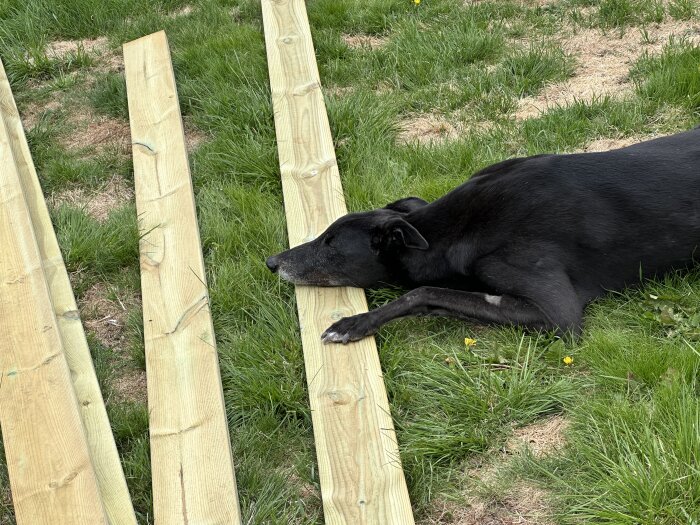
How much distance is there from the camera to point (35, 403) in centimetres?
401

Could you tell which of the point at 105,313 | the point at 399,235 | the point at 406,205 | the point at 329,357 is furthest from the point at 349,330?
the point at 105,313

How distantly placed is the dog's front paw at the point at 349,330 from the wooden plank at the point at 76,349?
116cm

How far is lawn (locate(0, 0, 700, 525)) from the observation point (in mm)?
3725

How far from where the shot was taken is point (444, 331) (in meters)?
Result: 4.68

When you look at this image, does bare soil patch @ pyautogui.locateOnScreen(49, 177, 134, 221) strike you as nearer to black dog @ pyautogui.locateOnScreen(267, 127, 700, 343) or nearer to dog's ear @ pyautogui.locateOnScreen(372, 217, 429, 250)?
dog's ear @ pyautogui.locateOnScreen(372, 217, 429, 250)

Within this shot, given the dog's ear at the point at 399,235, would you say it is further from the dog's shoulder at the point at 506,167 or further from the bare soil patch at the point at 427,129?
the bare soil patch at the point at 427,129

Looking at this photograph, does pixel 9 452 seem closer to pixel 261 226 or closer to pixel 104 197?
pixel 261 226

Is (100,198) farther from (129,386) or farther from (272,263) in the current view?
(129,386)

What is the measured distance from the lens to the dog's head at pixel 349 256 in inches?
196

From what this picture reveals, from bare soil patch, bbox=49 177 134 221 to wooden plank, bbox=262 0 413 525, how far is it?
1.14 metres

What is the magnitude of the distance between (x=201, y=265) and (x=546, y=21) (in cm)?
390

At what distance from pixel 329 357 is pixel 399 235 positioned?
82 cm

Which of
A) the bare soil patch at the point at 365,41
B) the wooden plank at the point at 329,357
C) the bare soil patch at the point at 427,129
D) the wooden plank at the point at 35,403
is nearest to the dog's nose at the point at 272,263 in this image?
the wooden plank at the point at 329,357

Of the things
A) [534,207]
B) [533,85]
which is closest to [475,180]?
[534,207]
